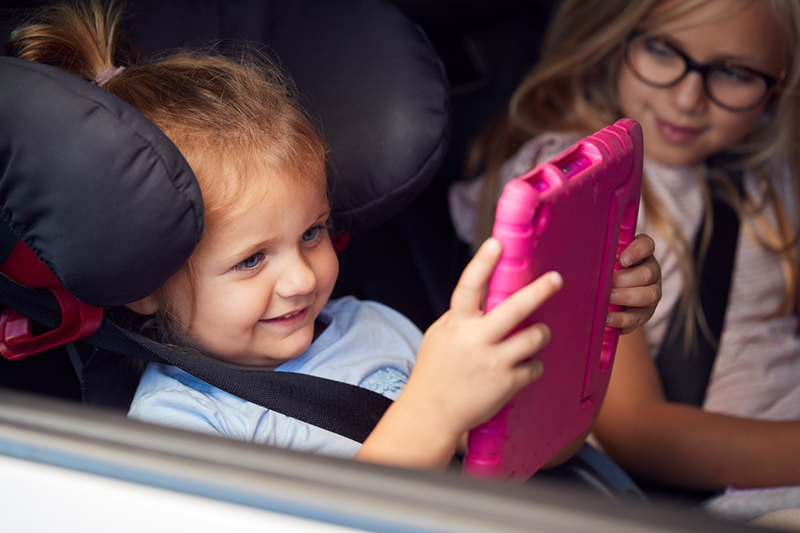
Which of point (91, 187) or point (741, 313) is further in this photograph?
point (741, 313)

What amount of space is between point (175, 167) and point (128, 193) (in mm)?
55

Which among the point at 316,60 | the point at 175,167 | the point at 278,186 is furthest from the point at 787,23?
the point at 175,167

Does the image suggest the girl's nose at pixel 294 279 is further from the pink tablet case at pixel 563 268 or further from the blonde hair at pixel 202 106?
the pink tablet case at pixel 563 268

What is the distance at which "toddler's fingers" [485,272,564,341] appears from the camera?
0.58m

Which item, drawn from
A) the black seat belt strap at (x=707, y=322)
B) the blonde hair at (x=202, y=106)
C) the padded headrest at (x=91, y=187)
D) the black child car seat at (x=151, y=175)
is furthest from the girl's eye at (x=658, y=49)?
the padded headrest at (x=91, y=187)

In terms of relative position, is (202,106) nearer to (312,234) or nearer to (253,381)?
(312,234)

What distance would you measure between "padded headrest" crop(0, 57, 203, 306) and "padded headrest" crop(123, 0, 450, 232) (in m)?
0.38

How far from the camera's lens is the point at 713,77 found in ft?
4.69

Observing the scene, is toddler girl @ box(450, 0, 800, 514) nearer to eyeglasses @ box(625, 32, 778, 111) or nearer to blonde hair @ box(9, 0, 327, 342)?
eyeglasses @ box(625, 32, 778, 111)

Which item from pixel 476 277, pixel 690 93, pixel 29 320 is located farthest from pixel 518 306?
pixel 690 93

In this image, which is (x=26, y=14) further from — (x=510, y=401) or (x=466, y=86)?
(x=466, y=86)

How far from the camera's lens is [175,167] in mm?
708

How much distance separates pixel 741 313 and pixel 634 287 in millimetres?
798

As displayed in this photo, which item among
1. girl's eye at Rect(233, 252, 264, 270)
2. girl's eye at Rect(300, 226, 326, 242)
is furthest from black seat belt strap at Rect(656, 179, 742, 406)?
girl's eye at Rect(233, 252, 264, 270)
